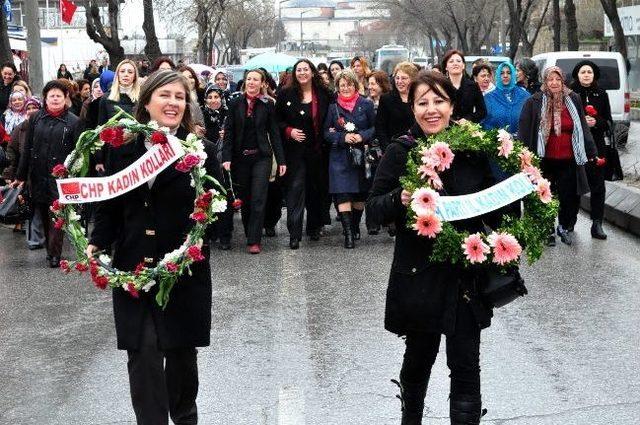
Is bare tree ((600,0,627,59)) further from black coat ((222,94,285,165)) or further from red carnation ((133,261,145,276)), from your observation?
red carnation ((133,261,145,276))

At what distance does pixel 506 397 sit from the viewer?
22.0ft

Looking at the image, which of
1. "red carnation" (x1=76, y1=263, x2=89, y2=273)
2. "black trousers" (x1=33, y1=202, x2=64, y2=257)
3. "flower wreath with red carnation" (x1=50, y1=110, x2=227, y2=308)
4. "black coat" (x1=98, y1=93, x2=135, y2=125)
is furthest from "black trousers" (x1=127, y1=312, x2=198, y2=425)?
"black trousers" (x1=33, y1=202, x2=64, y2=257)

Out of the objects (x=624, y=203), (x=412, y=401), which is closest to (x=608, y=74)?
(x=624, y=203)

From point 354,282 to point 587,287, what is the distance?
1932 millimetres

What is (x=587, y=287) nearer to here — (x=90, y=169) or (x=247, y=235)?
(x=247, y=235)

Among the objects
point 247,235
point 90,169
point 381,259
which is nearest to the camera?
point 90,169

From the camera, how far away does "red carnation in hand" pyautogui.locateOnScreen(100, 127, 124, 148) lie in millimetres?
5371

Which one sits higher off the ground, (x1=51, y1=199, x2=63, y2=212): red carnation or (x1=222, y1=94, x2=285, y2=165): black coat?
(x1=51, y1=199, x2=63, y2=212): red carnation

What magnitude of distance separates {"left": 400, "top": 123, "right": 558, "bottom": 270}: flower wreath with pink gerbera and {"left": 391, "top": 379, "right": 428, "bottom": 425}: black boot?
63 centimetres

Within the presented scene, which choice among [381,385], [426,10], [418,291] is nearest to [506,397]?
[381,385]

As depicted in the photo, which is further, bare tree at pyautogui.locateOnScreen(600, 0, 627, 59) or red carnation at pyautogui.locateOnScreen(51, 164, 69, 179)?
bare tree at pyautogui.locateOnScreen(600, 0, 627, 59)

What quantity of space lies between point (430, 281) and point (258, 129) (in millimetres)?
7332

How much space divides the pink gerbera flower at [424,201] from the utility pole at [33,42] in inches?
742

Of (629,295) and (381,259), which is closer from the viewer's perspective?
(629,295)
